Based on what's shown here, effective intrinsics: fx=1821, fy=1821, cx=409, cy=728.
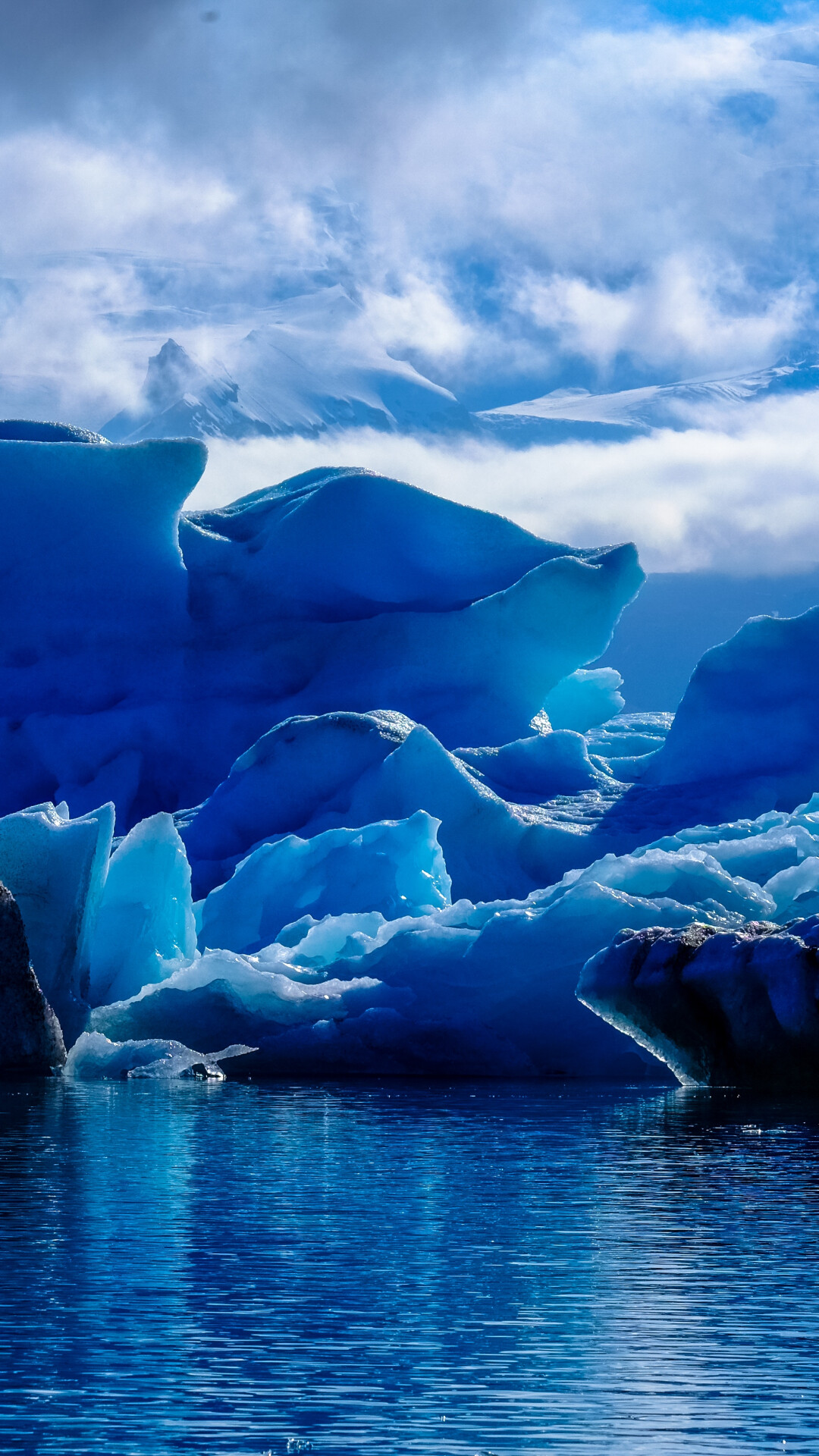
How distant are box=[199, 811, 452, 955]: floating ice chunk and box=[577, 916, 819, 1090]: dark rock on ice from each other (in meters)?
4.03

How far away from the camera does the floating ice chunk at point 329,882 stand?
1407cm

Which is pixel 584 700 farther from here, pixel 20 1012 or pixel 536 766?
pixel 20 1012

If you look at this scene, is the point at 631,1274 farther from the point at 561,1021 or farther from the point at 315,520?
the point at 315,520

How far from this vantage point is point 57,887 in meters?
12.2

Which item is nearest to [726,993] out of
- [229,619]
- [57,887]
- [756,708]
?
[57,887]

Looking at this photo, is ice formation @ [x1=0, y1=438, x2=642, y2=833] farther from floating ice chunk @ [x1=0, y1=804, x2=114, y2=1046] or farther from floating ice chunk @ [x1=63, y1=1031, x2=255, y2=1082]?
floating ice chunk @ [x1=63, y1=1031, x2=255, y2=1082]

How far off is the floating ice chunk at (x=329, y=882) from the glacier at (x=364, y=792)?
27 mm

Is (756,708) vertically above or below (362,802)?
above

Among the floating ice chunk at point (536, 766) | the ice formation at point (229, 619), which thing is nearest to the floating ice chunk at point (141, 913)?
the floating ice chunk at point (536, 766)

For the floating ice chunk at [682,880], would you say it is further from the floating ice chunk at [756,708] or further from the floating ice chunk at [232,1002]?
the floating ice chunk at [756,708]

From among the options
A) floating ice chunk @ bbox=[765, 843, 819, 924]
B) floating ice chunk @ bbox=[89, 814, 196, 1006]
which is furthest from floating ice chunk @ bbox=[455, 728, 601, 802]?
floating ice chunk @ bbox=[765, 843, 819, 924]

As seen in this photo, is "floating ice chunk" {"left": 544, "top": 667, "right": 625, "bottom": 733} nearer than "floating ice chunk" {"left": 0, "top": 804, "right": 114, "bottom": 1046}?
No

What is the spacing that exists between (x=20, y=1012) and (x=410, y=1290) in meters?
7.11

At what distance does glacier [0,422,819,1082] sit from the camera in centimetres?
1145
